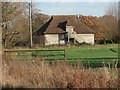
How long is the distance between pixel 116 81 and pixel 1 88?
3018 mm

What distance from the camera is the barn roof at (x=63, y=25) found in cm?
6425

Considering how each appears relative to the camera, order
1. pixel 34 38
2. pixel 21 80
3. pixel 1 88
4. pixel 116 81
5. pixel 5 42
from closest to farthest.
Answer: pixel 116 81, pixel 1 88, pixel 21 80, pixel 5 42, pixel 34 38

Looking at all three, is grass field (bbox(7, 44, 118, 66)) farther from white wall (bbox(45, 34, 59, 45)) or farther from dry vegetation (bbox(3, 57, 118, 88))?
white wall (bbox(45, 34, 59, 45))

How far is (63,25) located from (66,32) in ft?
8.12

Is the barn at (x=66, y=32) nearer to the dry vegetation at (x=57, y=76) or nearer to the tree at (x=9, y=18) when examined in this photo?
the tree at (x=9, y=18)

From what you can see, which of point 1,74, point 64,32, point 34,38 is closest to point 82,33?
point 64,32

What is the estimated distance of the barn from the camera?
62.7m

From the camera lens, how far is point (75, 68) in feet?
26.0

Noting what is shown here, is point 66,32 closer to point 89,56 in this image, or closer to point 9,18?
point 89,56

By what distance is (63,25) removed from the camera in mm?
65562

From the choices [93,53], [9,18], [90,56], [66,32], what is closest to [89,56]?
[90,56]

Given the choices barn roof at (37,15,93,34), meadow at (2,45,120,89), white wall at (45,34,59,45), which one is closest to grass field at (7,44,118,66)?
meadow at (2,45,120,89)

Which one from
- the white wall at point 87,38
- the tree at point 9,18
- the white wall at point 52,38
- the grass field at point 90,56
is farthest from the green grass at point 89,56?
the white wall at point 52,38

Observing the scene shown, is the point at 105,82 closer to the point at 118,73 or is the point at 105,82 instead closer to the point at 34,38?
the point at 118,73
